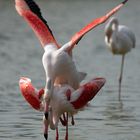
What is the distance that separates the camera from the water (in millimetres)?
8648

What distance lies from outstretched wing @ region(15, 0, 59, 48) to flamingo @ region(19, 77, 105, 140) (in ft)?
2.02

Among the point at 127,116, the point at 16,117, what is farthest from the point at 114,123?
the point at 16,117

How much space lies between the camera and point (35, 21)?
7957 mm

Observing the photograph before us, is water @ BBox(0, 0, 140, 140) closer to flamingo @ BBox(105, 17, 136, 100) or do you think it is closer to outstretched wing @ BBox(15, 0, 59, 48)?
flamingo @ BBox(105, 17, 136, 100)

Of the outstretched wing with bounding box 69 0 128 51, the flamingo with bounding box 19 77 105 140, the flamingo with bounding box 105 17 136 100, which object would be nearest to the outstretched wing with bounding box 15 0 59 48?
the outstretched wing with bounding box 69 0 128 51

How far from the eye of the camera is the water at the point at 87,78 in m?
8.65

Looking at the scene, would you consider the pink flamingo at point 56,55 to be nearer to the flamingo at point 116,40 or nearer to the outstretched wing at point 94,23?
the outstretched wing at point 94,23

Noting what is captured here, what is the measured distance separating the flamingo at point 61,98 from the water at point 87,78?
32.1 inches

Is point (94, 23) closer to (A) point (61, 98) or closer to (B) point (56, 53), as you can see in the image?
(B) point (56, 53)

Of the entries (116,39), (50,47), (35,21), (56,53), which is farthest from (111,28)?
(56,53)

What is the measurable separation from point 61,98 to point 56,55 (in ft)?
1.67

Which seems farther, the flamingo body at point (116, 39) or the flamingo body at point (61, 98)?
the flamingo body at point (116, 39)

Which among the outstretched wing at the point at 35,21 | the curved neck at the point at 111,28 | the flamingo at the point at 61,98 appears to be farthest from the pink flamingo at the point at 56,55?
the curved neck at the point at 111,28

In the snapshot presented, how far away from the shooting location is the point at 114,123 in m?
9.26
